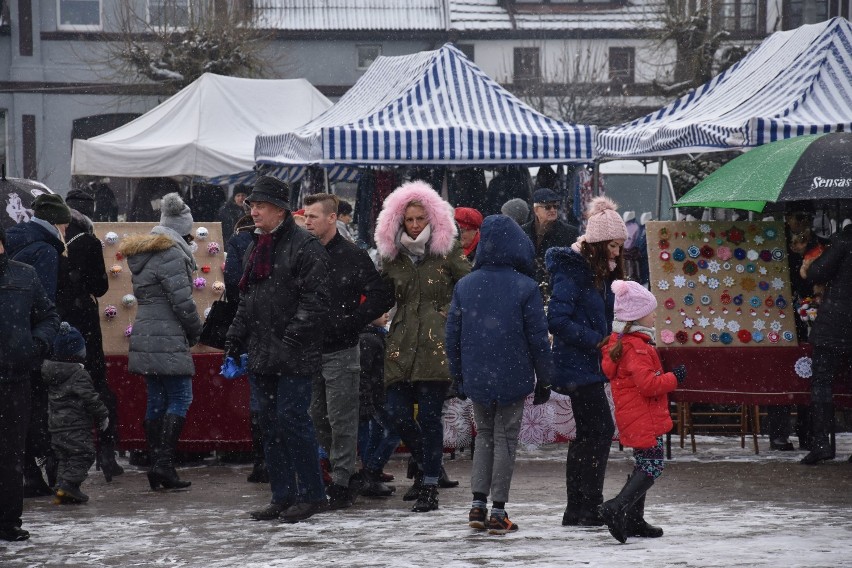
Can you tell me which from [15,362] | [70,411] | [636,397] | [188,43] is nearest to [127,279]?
[70,411]

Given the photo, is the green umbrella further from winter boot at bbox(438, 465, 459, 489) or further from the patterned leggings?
the patterned leggings

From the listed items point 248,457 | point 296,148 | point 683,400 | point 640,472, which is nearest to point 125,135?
point 296,148

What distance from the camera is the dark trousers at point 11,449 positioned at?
7.46 m

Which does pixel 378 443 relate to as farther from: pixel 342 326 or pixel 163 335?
pixel 163 335

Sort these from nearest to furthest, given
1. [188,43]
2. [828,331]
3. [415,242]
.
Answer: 1. [415,242]
2. [828,331]
3. [188,43]

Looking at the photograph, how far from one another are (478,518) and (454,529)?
19 cm

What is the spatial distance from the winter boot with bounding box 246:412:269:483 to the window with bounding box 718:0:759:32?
92.5 ft

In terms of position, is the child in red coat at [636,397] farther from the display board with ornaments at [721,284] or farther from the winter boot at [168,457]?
the display board with ornaments at [721,284]

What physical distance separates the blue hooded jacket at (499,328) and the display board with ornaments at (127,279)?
3574mm

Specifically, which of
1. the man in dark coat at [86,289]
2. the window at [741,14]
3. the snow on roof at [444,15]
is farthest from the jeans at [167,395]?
the window at [741,14]

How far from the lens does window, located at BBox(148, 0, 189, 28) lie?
3056cm

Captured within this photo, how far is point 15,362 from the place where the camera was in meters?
7.39

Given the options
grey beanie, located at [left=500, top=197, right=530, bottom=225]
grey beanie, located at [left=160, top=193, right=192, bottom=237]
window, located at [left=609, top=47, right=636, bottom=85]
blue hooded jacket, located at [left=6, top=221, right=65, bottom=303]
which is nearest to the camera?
blue hooded jacket, located at [left=6, top=221, right=65, bottom=303]

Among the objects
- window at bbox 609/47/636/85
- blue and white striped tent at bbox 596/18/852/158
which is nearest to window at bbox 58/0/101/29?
window at bbox 609/47/636/85
